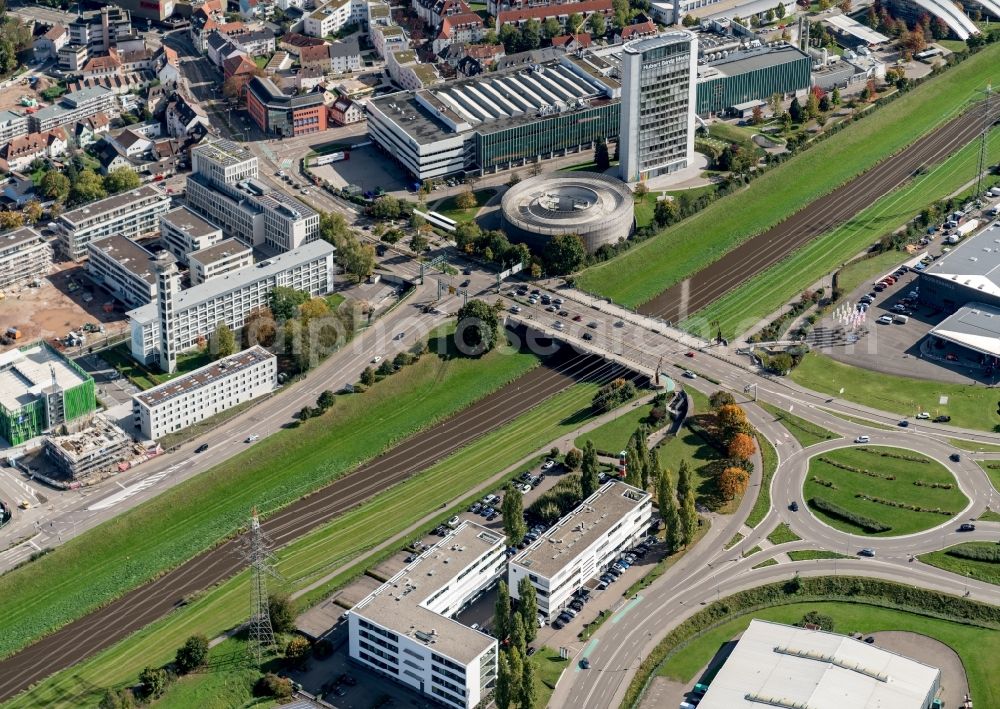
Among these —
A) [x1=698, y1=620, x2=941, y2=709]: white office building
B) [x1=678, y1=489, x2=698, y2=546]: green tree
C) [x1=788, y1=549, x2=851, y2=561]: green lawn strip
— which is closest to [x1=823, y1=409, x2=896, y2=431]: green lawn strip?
[x1=788, y1=549, x2=851, y2=561]: green lawn strip

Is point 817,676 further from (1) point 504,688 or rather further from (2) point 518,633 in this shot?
(1) point 504,688

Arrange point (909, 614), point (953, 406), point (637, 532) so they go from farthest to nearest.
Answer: point (953, 406), point (637, 532), point (909, 614)

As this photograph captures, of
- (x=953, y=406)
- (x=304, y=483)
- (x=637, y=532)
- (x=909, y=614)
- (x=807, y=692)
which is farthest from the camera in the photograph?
(x=953, y=406)

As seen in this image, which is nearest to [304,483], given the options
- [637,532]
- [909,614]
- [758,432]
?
[637,532]

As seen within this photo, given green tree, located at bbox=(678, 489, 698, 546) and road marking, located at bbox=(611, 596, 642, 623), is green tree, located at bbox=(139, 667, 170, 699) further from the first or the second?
green tree, located at bbox=(678, 489, 698, 546)

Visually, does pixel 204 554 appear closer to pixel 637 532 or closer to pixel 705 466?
pixel 637 532

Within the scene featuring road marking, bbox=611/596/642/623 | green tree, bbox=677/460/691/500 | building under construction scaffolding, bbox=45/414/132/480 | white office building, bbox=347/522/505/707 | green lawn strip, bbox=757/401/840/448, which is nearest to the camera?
white office building, bbox=347/522/505/707
